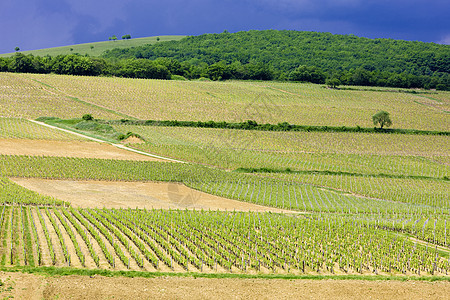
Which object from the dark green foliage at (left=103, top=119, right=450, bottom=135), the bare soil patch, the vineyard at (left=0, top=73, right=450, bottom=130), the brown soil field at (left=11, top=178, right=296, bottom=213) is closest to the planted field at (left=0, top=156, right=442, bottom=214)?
the brown soil field at (left=11, top=178, right=296, bottom=213)

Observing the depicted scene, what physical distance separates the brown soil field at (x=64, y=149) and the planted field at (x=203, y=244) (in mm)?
25161

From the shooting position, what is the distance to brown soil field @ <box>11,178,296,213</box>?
135ft

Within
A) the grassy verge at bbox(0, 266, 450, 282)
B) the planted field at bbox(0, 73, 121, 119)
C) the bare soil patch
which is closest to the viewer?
the grassy verge at bbox(0, 266, 450, 282)

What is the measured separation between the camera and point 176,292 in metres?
21.8

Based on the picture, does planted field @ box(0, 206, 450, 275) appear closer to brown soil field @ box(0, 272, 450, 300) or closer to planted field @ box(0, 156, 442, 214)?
brown soil field @ box(0, 272, 450, 300)

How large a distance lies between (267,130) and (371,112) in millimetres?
34391

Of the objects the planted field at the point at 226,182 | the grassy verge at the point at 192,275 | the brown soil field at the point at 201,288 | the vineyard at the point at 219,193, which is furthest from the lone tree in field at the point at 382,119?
the brown soil field at the point at 201,288

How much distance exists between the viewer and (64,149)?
62.6 m

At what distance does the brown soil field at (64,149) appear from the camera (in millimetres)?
59094

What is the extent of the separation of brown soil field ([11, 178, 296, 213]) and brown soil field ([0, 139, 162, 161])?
12733 mm

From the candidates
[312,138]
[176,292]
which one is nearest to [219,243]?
[176,292]

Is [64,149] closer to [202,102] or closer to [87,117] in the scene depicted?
[87,117]

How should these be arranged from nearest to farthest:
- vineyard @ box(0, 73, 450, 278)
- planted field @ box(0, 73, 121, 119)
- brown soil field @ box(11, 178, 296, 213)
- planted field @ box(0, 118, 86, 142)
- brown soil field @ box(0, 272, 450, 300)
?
brown soil field @ box(0, 272, 450, 300) < vineyard @ box(0, 73, 450, 278) < brown soil field @ box(11, 178, 296, 213) < planted field @ box(0, 118, 86, 142) < planted field @ box(0, 73, 121, 119)

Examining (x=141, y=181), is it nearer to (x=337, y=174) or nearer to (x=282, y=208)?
(x=282, y=208)
